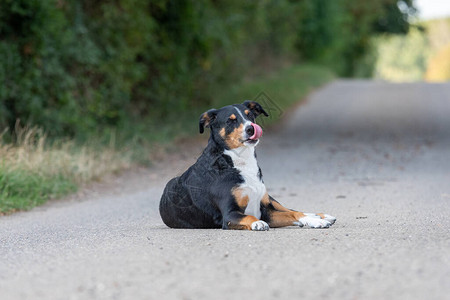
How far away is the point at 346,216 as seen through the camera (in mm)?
9188

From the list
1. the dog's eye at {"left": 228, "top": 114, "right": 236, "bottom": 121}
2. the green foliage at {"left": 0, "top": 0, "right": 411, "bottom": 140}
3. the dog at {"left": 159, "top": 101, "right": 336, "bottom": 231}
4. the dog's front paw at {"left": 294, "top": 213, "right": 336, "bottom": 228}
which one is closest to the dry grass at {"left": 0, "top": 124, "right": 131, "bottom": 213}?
the green foliage at {"left": 0, "top": 0, "right": 411, "bottom": 140}

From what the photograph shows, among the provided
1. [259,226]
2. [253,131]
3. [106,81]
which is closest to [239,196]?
[259,226]

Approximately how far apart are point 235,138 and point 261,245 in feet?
4.82

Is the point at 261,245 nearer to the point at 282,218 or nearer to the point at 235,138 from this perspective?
the point at 282,218

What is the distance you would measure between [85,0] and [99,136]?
335 centimetres

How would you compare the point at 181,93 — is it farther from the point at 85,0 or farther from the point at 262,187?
the point at 262,187

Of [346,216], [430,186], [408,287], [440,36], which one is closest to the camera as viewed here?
[408,287]

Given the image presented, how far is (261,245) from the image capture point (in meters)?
6.40

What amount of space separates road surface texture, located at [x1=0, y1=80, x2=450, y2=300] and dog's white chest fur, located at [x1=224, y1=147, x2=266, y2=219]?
1.43ft

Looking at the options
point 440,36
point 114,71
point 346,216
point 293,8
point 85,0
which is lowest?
point 346,216

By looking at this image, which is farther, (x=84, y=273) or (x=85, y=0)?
(x=85, y=0)

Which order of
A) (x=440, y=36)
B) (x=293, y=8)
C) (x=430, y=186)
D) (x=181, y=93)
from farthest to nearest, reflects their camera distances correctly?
(x=440, y=36) < (x=293, y=8) < (x=181, y=93) < (x=430, y=186)

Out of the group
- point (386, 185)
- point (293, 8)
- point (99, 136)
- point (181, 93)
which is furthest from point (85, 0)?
point (293, 8)

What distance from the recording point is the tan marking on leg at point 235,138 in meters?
7.41
